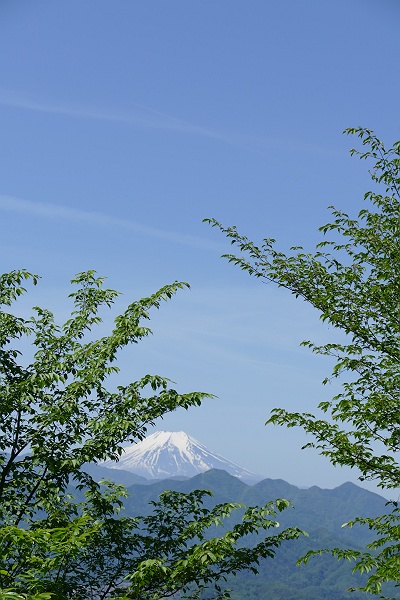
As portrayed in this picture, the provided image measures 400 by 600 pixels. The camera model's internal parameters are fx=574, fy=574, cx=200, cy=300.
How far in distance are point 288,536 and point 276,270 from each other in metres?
6.34

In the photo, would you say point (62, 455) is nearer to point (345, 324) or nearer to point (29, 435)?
point (29, 435)

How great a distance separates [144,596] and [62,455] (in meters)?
3.08

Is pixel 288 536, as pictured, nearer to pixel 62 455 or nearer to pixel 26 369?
pixel 62 455

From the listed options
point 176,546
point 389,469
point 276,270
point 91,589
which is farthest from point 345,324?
point 91,589

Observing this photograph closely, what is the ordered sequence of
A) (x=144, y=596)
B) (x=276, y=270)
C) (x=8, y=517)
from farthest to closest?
(x=276, y=270) → (x=8, y=517) → (x=144, y=596)

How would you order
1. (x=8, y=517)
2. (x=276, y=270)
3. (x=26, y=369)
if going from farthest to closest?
1. (x=276, y=270)
2. (x=26, y=369)
3. (x=8, y=517)

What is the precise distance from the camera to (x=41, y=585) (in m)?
7.99

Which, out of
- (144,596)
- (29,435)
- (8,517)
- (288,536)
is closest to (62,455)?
(29,435)

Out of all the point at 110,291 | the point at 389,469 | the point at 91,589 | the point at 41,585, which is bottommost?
the point at 91,589

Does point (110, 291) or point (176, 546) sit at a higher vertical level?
point (110, 291)

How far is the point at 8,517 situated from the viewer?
1177cm

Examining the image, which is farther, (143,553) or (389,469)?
(143,553)

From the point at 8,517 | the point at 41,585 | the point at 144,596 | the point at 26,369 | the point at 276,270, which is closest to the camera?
the point at 41,585

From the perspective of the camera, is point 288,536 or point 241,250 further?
point 241,250
